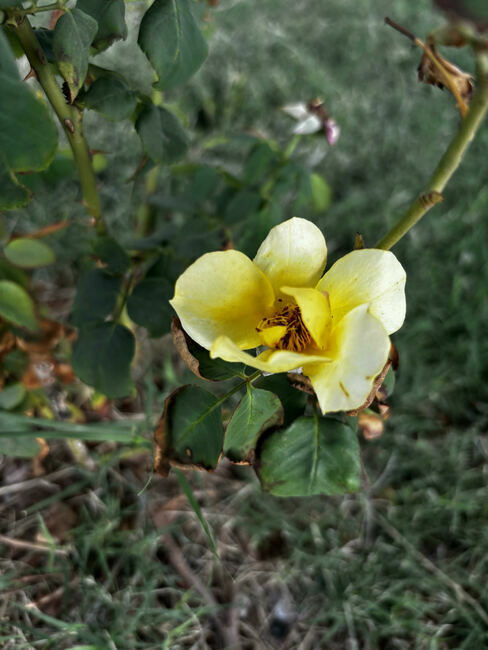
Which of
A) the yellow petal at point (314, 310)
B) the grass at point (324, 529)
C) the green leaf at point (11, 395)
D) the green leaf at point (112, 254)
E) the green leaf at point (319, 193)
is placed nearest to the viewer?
the yellow petal at point (314, 310)

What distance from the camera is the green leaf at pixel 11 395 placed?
1.16 m

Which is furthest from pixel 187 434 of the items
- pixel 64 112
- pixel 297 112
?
pixel 297 112

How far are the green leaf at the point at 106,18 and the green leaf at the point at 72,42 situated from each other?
0.07 m

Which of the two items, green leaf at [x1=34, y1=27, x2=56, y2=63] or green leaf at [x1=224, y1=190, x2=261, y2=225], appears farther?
green leaf at [x1=224, y1=190, x2=261, y2=225]

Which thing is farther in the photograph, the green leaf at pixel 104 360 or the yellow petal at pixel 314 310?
the green leaf at pixel 104 360

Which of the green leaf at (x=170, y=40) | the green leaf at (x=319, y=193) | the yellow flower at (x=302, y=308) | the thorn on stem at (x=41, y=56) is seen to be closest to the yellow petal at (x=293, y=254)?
the yellow flower at (x=302, y=308)

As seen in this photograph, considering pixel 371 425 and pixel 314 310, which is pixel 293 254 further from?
pixel 371 425

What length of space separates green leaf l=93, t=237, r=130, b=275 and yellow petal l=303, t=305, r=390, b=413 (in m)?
0.48

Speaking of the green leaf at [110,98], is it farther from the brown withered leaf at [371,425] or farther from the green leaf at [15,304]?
the brown withered leaf at [371,425]

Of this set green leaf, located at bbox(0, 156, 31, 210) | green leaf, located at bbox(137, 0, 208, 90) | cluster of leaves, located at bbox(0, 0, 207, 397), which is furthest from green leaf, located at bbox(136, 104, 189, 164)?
green leaf, located at bbox(0, 156, 31, 210)

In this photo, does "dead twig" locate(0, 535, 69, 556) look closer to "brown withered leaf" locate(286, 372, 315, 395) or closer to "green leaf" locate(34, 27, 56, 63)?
"brown withered leaf" locate(286, 372, 315, 395)

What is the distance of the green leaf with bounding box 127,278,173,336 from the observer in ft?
3.19

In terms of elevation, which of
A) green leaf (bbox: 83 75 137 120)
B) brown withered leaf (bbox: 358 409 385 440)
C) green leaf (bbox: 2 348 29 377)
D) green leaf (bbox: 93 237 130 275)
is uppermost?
green leaf (bbox: 83 75 137 120)

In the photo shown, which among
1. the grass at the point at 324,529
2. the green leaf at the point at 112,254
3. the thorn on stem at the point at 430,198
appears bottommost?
the grass at the point at 324,529
